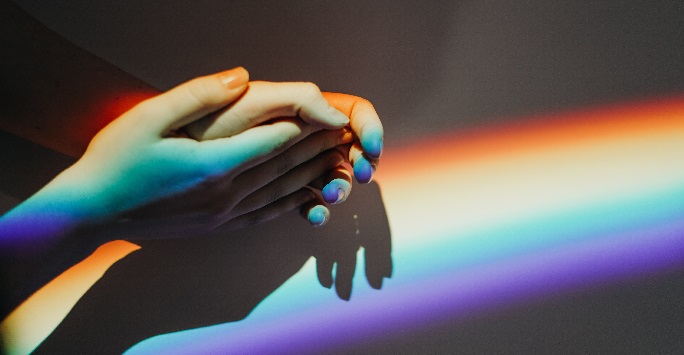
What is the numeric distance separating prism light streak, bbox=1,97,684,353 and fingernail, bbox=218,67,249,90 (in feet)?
0.73

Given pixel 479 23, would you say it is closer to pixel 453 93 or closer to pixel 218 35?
pixel 453 93

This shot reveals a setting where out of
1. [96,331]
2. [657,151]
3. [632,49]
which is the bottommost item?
[96,331]

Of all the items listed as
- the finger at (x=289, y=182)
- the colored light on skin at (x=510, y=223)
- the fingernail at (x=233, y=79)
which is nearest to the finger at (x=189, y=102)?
the fingernail at (x=233, y=79)

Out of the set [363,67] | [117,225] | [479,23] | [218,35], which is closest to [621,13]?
[479,23]

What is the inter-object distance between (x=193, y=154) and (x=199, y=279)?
0.58 feet

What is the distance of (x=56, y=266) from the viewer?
1.47ft

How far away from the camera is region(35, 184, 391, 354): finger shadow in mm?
485

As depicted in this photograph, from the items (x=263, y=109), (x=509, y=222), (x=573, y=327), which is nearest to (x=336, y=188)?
(x=263, y=109)

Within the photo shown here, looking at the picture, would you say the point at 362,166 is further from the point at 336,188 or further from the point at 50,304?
the point at 50,304

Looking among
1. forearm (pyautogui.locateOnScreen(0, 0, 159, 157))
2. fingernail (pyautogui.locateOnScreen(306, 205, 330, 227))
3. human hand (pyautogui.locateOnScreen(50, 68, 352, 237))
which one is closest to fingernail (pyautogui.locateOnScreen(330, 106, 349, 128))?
human hand (pyautogui.locateOnScreen(50, 68, 352, 237))

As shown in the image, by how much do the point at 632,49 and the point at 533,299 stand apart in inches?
13.3

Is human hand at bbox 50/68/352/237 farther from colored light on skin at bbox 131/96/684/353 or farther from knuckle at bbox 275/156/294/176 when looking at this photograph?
colored light on skin at bbox 131/96/684/353

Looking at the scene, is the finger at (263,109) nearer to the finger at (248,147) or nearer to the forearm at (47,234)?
the finger at (248,147)

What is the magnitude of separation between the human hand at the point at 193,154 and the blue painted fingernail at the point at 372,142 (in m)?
0.03
